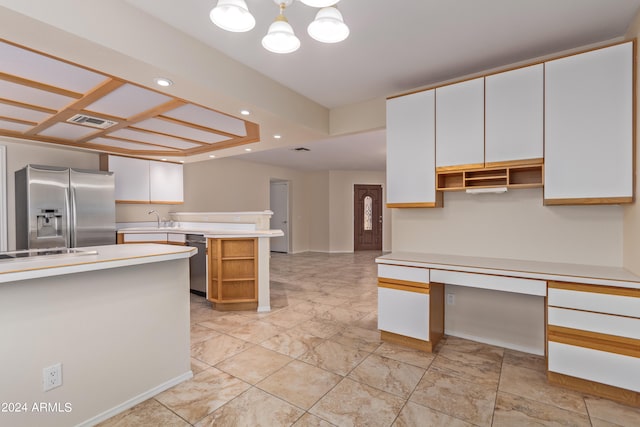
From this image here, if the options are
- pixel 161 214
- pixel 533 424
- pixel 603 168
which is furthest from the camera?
pixel 161 214

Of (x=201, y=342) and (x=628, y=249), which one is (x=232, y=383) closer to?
(x=201, y=342)

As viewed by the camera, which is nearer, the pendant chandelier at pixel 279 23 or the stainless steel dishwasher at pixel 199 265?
the pendant chandelier at pixel 279 23

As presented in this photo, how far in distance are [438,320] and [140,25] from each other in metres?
3.43

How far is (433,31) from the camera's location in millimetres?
2264

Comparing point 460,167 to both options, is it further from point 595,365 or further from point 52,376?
point 52,376

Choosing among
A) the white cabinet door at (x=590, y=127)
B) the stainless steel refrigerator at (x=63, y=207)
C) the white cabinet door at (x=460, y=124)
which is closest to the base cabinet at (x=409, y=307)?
the white cabinet door at (x=460, y=124)

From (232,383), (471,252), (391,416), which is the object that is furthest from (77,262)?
(471,252)

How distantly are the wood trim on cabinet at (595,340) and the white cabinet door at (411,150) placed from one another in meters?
1.35

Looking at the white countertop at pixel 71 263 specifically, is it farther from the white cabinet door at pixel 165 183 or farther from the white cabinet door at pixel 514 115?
the white cabinet door at pixel 165 183

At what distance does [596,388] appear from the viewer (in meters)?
2.06

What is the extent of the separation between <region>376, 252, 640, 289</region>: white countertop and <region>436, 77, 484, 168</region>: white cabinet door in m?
0.88

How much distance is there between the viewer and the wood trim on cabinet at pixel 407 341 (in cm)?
271

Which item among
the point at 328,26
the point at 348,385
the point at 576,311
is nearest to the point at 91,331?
the point at 348,385

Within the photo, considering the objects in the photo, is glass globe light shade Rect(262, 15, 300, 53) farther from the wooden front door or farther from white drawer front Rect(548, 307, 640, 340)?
the wooden front door
